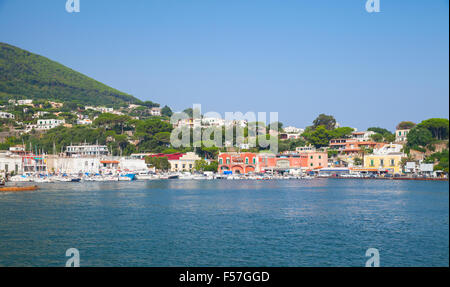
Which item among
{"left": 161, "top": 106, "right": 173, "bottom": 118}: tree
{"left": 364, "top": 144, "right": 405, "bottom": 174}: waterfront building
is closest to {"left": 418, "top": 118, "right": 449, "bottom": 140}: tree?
{"left": 364, "top": 144, "right": 405, "bottom": 174}: waterfront building

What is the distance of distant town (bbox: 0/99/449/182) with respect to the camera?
39850 millimetres

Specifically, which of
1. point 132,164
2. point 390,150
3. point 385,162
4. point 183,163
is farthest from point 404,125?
point 132,164

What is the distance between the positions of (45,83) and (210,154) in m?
61.6

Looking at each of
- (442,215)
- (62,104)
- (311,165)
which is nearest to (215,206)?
(442,215)

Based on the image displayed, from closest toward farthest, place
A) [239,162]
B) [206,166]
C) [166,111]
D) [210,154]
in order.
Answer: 1. [239,162]
2. [206,166]
3. [210,154]
4. [166,111]

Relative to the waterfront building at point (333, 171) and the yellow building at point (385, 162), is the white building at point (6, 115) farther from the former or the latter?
the yellow building at point (385, 162)

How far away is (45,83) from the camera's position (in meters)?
98.9

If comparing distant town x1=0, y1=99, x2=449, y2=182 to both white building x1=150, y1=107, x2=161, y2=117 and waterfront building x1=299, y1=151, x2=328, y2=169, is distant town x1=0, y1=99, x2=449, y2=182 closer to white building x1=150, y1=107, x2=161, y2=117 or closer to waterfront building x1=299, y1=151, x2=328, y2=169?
waterfront building x1=299, y1=151, x2=328, y2=169

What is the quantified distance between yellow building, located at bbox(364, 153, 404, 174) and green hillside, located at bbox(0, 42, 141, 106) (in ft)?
215

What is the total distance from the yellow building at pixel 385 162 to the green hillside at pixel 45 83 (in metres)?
65.6

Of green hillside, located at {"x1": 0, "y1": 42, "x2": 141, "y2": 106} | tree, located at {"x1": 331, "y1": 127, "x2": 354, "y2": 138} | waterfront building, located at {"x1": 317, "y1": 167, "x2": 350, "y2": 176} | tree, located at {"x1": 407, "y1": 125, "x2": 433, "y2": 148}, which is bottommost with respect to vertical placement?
waterfront building, located at {"x1": 317, "y1": 167, "x2": 350, "y2": 176}

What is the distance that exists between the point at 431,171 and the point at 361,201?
20349 mm

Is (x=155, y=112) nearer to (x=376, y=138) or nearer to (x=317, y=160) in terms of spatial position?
(x=376, y=138)
